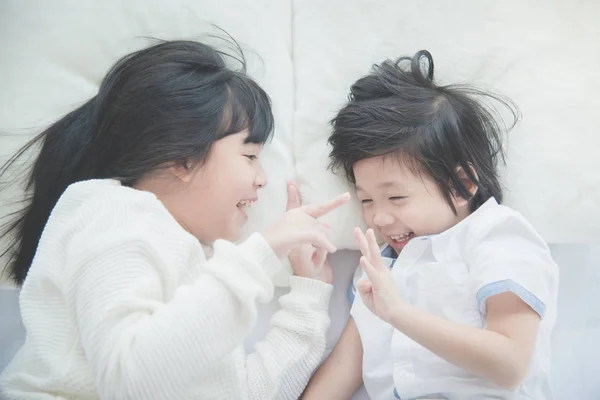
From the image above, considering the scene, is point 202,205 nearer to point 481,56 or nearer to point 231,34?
point 231,34

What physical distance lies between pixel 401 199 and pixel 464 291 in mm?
192

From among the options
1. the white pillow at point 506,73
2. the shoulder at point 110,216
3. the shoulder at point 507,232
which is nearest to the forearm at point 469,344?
the shoulder at point 507,232

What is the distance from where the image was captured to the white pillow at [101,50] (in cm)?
117

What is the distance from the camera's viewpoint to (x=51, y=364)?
36.0 inches

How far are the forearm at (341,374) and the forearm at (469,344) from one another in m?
0.24

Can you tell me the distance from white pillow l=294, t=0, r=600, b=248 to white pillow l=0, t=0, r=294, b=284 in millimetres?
47

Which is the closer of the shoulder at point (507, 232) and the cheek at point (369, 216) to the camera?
the shoulder at point (507, 232)

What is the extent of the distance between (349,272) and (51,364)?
1.96 ft

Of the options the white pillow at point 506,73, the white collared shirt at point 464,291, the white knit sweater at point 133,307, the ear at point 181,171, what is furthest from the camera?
the white pillow at point 506,73

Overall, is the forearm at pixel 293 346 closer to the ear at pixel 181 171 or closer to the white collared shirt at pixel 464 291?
the white collared shirt at pixel 464 291

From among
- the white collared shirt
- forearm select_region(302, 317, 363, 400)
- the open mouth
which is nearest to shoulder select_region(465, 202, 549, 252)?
the white collared shirt

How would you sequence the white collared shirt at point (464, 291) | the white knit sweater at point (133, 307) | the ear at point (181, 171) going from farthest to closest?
the ear at point (181, 171), the white collared shirt at point (464, 291), the white knit sweater at point (133, 307)

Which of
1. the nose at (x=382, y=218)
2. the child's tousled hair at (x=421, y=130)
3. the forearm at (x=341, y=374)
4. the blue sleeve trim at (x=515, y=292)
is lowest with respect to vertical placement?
the forearm at (x=341, y=374)

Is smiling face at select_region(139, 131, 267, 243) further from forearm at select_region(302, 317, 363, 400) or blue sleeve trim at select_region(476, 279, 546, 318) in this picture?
blue sleeve trim at select_region(476, 279, 546, 318)
